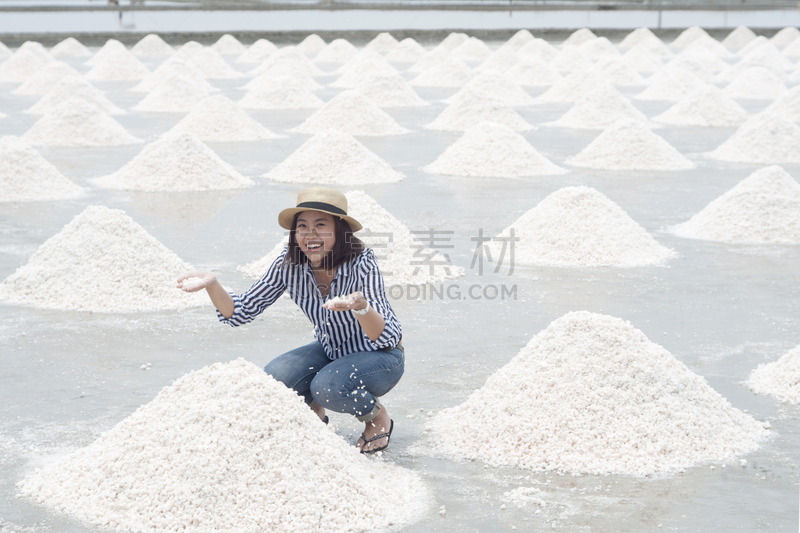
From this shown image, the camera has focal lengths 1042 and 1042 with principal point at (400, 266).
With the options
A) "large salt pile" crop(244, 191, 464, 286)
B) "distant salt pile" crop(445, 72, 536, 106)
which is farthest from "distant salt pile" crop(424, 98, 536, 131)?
"large salt pile" crop(244, 191, 464, 286)

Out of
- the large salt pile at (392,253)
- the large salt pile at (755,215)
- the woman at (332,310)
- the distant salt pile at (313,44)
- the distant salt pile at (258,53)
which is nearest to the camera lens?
the woman at (332,310)

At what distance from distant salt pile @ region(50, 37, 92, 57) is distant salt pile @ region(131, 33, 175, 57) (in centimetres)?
158

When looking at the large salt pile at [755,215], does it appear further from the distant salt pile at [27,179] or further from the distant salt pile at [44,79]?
the distant salt pile at [44,79]

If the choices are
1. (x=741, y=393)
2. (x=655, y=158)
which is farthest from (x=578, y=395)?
(x=655, y=158)

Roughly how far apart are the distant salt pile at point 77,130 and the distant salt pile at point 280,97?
4.18 metres

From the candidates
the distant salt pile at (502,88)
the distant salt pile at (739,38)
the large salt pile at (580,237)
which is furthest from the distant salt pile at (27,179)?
the distant salt pile at (739,38)

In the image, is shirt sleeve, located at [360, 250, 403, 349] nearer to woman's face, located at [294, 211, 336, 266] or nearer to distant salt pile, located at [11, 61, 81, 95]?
woman's face, located at [294, 211, 336, 266]

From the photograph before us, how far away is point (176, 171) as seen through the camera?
1033cm

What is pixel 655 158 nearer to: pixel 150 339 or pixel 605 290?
pixel 605 290

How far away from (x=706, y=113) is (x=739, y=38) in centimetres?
1685

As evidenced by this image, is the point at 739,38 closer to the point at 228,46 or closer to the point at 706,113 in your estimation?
the point at 228,46

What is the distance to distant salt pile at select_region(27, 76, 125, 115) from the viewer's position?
15945mm

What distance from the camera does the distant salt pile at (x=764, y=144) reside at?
1234 cm

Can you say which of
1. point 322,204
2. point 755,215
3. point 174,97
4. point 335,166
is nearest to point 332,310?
point 322,204
